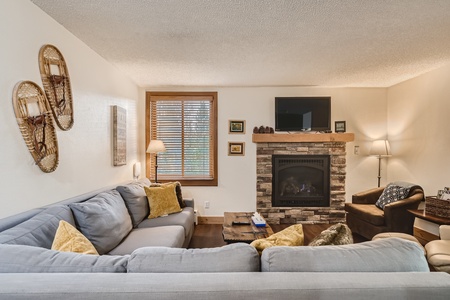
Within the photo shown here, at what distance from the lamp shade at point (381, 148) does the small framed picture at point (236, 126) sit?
226cm

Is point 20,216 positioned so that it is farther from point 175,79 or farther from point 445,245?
point 445,245

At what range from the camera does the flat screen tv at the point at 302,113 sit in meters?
4.78

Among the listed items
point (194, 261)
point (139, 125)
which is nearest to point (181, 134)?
point (139, 125)

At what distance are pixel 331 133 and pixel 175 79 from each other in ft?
9.27

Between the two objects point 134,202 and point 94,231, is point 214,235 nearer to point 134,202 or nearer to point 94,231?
point 134,202

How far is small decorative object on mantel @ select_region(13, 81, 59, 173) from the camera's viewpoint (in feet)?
6.23

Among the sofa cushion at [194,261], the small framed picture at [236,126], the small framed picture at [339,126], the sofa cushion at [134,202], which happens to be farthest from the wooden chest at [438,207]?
the sofa cushion at [134,202]

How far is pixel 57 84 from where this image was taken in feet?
7.64

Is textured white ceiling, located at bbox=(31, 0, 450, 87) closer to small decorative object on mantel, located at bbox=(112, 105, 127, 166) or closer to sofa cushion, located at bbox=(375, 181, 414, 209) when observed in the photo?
small decorative object on mantel, located at bbox=(112, 105, 127, 166)

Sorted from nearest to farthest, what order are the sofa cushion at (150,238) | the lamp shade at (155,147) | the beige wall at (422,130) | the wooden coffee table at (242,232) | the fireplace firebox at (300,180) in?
1. the sofa cushion at (150,238)
2. the wooden coffee table at (242,232)
3. the beige wall at (422,130)
4. the lamp shade at (155,147)
5. the fireplace firebox at (300,180)

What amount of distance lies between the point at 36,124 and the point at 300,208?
4.10m

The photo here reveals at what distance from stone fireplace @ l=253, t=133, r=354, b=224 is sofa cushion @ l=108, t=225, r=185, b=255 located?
2255 mm

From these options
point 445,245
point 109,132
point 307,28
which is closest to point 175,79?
point 109,132

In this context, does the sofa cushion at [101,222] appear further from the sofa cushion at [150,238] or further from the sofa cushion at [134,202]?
the sofa cushion at [134,202]
